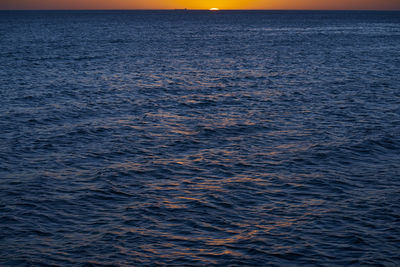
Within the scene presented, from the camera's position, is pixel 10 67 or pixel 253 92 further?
pixel 10 67

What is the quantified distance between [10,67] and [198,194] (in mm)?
47057

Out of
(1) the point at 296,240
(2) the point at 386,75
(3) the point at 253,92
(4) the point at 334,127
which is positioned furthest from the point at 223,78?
(1) the point at 296,240

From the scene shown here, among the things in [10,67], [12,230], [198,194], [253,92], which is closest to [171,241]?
[198,194]

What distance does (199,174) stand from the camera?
22125 millimetres

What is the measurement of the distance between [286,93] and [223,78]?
1130 centimetres

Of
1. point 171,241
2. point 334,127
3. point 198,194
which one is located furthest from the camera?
point 334,127

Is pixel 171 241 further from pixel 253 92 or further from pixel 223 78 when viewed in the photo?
pixel 223 78

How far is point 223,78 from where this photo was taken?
52188 millimetres

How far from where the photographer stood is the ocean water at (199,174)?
614 inches

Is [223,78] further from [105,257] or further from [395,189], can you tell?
[105,257]

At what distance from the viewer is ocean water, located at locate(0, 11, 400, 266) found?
614 inches

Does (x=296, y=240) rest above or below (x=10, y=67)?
below

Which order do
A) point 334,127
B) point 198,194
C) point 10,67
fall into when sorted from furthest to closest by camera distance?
1. point 10,67
2. point 334,127
3. point 198,194

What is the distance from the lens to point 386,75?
175 feet
